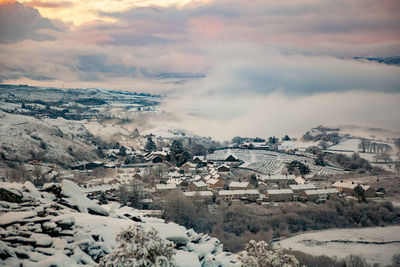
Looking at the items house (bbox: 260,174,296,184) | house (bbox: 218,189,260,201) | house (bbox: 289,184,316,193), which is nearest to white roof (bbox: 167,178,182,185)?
house (bbox: 218,189,260,201)

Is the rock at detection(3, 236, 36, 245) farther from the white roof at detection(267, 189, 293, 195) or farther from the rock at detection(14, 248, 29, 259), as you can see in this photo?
the white roof at detection(267, 189, 293, 195)

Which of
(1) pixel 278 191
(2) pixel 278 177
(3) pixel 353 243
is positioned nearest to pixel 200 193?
(1) pixel 278 191

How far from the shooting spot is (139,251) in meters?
11.5

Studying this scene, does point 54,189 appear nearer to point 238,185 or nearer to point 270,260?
point 270,260

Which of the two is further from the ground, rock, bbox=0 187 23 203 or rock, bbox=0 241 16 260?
rock, bbox=0 187 23 203

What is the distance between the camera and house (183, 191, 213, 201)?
48.6 meters

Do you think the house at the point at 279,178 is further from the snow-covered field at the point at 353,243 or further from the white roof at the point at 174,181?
the snow-covered field at the point at 353,243

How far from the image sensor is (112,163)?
7169 cm

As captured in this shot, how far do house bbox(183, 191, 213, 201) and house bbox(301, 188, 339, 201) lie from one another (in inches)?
536

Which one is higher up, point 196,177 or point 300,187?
→ point 300,187

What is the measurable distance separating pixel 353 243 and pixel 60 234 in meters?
32.2

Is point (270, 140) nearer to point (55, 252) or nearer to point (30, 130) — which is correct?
point (30, 130)

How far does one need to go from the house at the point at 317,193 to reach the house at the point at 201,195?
13626mm

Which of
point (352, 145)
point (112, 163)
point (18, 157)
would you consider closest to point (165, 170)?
point (112, 163)
